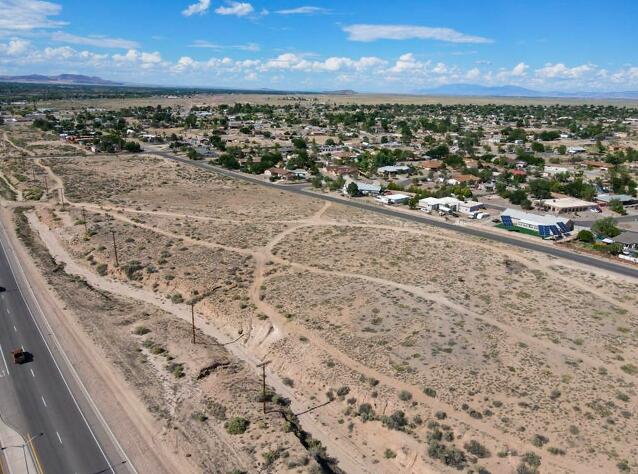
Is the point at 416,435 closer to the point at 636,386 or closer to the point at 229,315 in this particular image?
the point at 636,386

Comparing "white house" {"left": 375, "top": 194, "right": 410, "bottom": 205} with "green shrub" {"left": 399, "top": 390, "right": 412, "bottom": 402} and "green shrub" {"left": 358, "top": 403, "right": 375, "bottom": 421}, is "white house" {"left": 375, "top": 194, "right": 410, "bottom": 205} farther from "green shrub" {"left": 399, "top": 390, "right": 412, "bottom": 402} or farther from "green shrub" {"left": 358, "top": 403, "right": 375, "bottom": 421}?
"green shrub" {"left": 358, "top": 403, "right": 375, "bottom": 421}

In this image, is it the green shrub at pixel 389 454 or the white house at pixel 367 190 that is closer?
the green shrub at pixel 389 454

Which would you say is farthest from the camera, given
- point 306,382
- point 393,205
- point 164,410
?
point 393,205

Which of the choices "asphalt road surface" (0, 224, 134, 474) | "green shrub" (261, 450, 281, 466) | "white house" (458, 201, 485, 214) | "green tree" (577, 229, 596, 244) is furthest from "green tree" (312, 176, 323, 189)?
"green shrub" (261, 450, 281, 466)

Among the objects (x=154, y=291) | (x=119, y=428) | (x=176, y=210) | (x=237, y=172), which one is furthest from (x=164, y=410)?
(x=237, y=172)

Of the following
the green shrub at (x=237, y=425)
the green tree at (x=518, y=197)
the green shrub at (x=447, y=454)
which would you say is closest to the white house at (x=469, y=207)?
the green tree at (x=518, y=197)

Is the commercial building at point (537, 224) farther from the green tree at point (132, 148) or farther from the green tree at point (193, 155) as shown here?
the green tree at point (132, 148)
